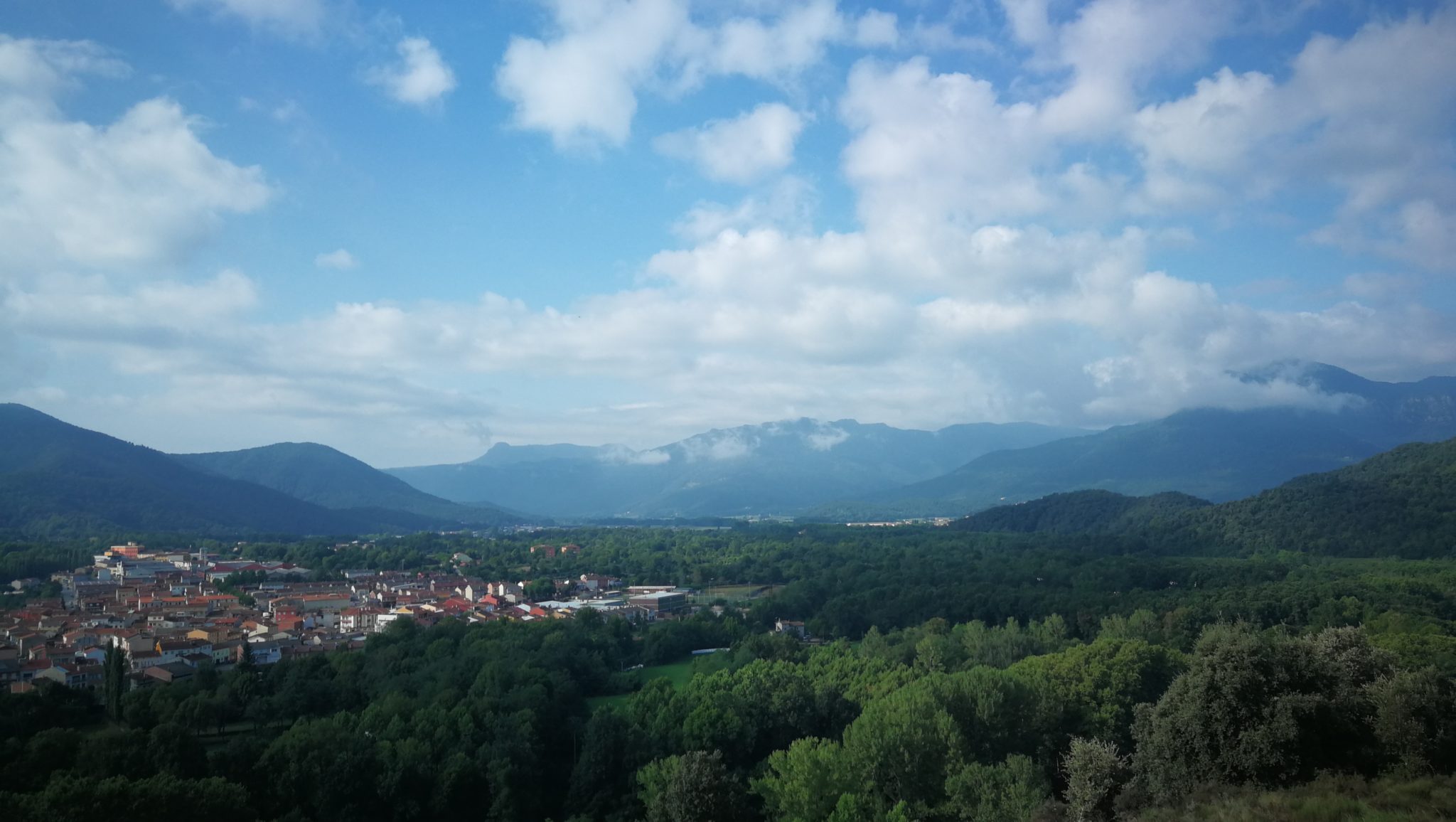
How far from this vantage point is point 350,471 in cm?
17412

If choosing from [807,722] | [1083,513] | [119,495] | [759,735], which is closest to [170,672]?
[759,735]

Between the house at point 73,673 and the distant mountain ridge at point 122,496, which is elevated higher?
the distant mountain ridge at point 122,496

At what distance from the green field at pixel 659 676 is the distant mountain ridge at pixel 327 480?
392ft

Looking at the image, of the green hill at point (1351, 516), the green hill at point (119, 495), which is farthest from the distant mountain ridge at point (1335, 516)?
the green hill at point (119, 495)

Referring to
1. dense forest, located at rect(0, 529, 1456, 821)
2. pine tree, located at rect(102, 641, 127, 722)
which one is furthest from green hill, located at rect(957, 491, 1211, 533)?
pine tree, located at rect(102, 641, 127, 722)

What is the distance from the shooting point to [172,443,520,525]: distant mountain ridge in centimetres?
15550

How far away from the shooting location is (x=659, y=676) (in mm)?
31422

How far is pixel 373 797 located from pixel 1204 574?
4328cm

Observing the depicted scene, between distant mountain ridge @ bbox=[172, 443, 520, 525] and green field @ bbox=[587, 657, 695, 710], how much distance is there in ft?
392

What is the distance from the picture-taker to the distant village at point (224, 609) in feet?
94.4

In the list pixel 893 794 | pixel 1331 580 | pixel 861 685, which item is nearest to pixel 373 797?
pixel 893 794

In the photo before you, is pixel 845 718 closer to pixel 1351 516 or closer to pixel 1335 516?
pixel 1351 516

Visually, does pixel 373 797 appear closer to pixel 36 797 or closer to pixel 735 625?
pixel 36 797

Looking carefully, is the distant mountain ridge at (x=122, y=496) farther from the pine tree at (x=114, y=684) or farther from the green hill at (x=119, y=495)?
the pine tree at (x=114, y=684)
